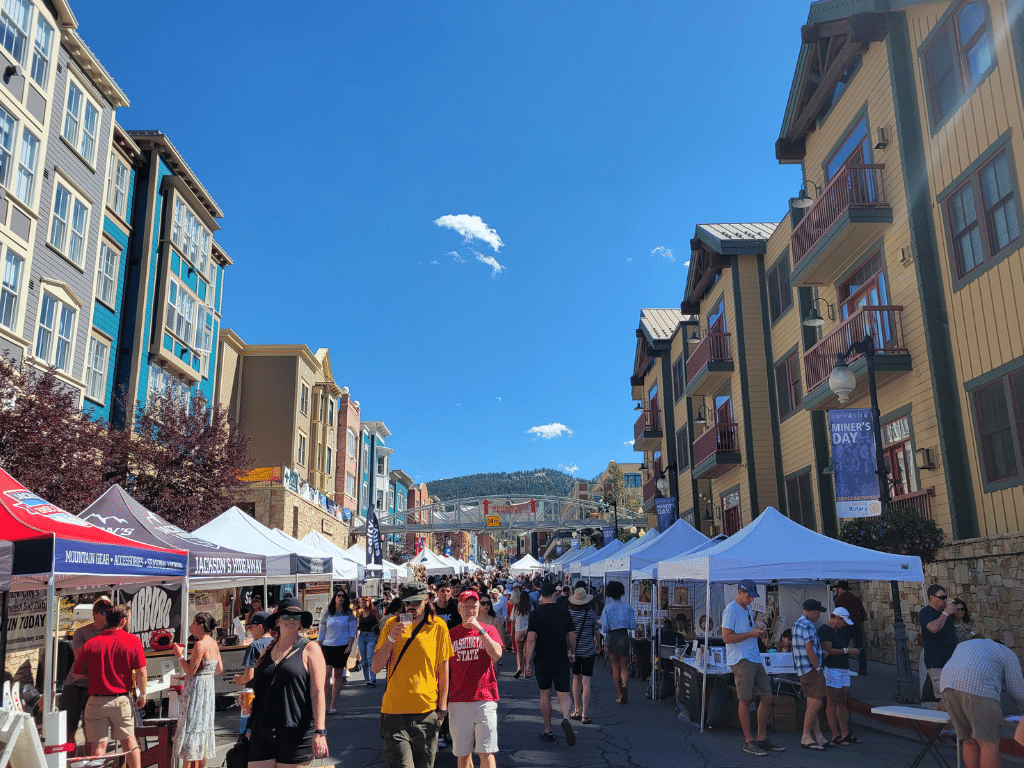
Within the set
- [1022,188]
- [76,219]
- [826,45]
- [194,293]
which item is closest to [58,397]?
[76,219]

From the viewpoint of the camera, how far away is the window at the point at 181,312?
91.3ft

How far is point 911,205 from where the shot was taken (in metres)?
15.4

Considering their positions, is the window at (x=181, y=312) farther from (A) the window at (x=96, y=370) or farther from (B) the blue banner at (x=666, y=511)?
(B) the blue banner at (x=666, y=511)

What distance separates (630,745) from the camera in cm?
948

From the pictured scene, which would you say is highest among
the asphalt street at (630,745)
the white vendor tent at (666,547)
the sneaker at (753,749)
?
the white vendor tent at (666,547)

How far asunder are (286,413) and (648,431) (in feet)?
62.8

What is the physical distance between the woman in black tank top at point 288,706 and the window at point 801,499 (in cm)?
1800

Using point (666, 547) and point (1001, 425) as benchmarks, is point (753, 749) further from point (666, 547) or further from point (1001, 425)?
point (666, 547)

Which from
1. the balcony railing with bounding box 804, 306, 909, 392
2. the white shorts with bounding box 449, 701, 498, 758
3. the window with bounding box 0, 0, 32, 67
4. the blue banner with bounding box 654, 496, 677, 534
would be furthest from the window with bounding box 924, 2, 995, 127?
the window with bounding box 0, 0, 32, 67

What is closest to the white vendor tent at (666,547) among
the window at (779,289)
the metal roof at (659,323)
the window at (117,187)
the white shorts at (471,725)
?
the window at (779,289)

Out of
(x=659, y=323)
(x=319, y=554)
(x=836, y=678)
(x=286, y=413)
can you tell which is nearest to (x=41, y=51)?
(x=319, y=554)

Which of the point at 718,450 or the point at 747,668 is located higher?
the point at 718,450

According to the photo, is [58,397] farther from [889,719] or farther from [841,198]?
[841,198]

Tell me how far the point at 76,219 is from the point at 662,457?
25.7 meters
